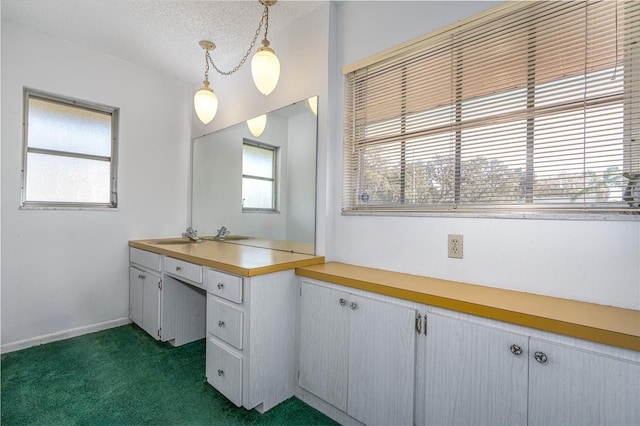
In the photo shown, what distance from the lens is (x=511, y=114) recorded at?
1.39 metres

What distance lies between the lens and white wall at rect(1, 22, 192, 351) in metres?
2.34

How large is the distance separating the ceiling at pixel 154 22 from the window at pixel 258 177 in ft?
2.85

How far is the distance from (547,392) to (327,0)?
8.01ft

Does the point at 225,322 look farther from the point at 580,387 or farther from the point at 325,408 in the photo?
the point at 580,387

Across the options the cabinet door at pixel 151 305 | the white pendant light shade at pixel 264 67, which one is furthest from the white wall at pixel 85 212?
the white pendant light shade at pixel 264 67

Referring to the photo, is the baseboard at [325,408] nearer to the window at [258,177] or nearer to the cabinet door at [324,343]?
the cabinet door at [324,343]

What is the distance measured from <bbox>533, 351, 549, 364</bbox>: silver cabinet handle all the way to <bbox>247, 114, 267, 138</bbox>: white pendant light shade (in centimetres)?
230

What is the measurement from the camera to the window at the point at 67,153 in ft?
8.09

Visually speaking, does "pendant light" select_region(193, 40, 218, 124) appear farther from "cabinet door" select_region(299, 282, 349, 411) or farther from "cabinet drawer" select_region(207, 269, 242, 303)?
"cabinet door" select_region(299, 282, 349, 411)

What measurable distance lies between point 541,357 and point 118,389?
7.54 ft

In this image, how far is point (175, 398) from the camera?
1798mm

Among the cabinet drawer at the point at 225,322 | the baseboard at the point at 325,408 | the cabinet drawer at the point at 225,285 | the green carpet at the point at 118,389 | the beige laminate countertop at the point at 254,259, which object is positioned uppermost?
the beige laminate countertop at the point at 254,259

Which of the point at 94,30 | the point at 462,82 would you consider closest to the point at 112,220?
the point at 94,30

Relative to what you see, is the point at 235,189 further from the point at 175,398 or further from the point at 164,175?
the point at 175,398
